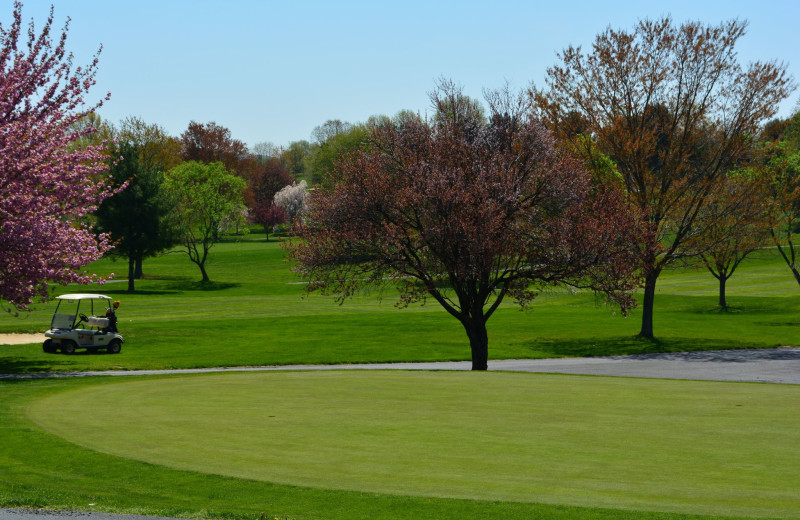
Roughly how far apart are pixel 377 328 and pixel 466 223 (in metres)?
20.1

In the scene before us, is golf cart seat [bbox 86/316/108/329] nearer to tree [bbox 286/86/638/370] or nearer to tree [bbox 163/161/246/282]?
tree [bbox 286/86/638/370]

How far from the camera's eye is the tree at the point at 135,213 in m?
81.3

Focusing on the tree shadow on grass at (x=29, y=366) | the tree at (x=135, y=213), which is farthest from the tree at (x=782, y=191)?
the tree at (x=135, y=213)

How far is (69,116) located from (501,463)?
24.0 metres

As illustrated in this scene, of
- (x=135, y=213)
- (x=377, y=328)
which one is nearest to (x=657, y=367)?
(x=377, y=328)

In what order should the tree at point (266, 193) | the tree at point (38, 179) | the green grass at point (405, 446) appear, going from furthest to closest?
the tree at point (266, 193)
the tree at point (38, 179)
the green grass at point (405, 446)

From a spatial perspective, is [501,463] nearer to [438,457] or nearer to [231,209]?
[438,457]

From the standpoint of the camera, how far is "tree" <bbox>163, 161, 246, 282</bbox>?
91312mm

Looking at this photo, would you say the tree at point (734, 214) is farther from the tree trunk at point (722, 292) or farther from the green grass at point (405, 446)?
the green grass at point (405, 446)

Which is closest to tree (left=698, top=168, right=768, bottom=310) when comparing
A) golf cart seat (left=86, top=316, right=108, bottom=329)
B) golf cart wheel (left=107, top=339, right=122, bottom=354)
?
golf cart wheel (left=107, top=339, right=122, bottom=354)

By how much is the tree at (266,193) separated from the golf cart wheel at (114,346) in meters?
106

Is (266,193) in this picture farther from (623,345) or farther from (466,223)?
(466,223)

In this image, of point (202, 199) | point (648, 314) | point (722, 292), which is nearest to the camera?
point (648, 314)

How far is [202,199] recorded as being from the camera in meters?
93.4
